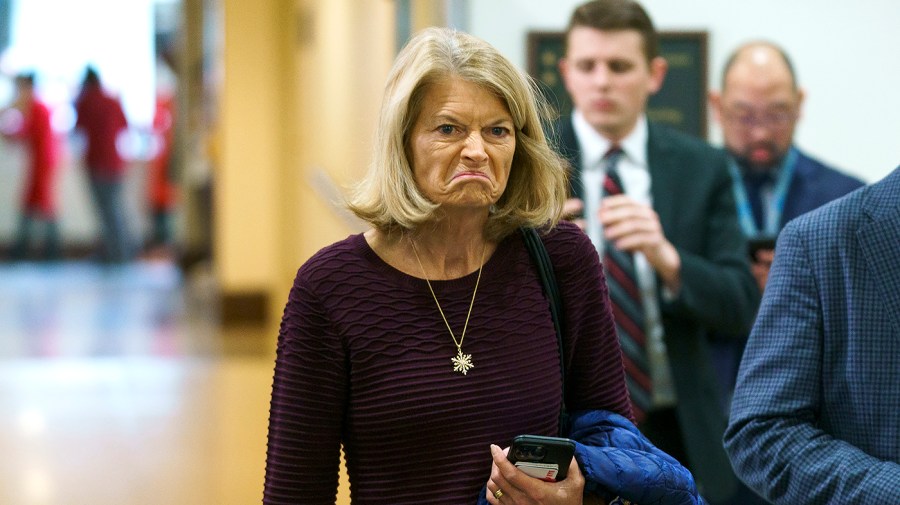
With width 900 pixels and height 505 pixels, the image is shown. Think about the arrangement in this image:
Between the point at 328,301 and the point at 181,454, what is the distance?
3650 millimetres

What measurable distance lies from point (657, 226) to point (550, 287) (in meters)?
1.26

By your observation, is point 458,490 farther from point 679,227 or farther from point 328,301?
point 679,227

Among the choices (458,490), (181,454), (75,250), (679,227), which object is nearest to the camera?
(458,490)

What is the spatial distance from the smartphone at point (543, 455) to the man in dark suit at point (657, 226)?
144cm

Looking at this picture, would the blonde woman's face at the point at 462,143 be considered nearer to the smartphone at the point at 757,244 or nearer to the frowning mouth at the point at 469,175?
the frowning mouth at the point at 469,175

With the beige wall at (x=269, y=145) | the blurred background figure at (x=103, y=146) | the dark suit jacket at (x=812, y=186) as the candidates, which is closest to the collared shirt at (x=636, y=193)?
the dark suit jacket at (x=812, y=186)

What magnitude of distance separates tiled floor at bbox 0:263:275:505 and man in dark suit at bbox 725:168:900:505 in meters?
2.87

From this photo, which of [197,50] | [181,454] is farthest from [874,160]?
[197,50]

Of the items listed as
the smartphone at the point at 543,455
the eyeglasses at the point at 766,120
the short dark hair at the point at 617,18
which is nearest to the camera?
the smartphone at the point at 543,455

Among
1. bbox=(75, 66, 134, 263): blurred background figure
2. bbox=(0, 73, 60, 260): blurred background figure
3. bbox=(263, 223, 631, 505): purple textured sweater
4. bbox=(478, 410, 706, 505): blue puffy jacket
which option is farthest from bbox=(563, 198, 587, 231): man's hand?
bbox=(0, 73, 60, 260): blurred background figure

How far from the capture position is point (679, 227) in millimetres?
3277

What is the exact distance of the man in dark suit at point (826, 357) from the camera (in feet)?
6.24

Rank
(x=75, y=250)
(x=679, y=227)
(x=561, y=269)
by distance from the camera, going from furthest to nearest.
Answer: (x=75, y=250) < (x=679, y=227) < (x=561, y=269)

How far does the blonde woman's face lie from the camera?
192 cm
